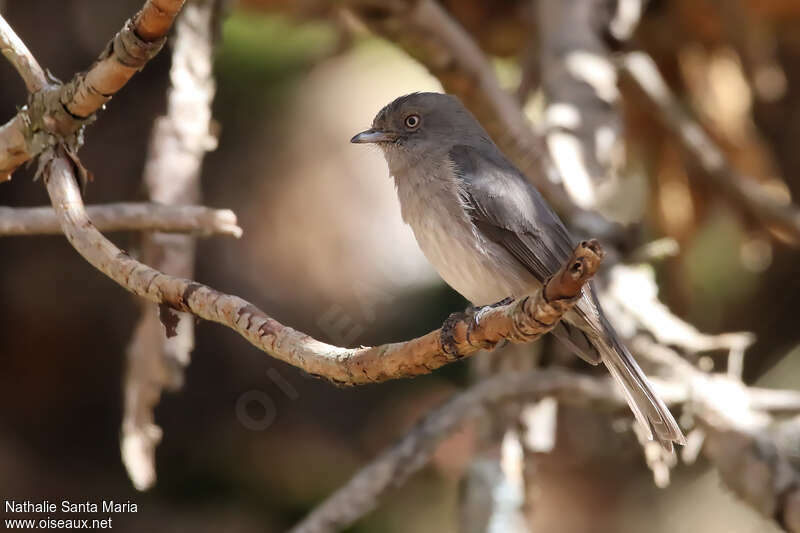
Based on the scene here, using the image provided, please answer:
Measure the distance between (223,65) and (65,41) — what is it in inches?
38.6

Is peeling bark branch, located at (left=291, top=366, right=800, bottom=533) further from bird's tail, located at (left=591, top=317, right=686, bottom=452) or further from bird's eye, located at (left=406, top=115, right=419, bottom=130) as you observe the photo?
bird's eye, located at (left=406, top=115, right=419, bottom=130)

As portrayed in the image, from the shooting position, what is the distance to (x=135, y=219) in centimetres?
332

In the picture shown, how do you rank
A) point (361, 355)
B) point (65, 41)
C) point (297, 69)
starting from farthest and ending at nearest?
point (297, 69) < point (65, 41) < point (361, 355)

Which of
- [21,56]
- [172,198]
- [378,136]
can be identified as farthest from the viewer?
[378,136]

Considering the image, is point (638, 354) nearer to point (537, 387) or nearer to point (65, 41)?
point (537, 387)

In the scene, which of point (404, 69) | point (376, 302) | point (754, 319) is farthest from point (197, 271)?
point (754, 319)

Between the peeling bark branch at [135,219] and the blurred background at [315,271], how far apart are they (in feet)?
6.06

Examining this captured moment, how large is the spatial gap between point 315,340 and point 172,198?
5.01 feet

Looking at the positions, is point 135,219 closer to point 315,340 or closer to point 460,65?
point 315,340

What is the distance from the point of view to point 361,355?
2477 millimetres

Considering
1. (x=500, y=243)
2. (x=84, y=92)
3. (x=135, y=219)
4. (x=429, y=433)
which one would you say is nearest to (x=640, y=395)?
(x=500, y=243)

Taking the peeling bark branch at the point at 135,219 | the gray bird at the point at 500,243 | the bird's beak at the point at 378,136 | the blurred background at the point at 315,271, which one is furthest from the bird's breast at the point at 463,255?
A: the blurred background at the point at 315,271

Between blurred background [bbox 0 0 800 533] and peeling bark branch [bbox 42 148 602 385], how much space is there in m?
2.43

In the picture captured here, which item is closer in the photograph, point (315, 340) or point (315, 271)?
point (315, 340)
